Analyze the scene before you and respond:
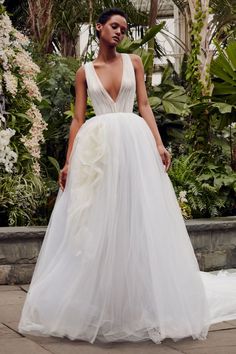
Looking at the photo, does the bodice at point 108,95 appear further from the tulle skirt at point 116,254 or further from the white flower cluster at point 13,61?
the white flower cluster at point 13,61

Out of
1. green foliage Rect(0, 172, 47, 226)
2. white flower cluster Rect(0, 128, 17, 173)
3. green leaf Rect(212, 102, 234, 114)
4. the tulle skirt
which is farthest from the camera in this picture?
green leaf Rect(212, 102, 234, 114)

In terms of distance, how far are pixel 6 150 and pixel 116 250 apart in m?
2.89

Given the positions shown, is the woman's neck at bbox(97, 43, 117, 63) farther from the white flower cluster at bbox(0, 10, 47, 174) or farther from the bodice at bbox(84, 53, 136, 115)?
the white flower cluster at bbox(0, 10, 47, 174)

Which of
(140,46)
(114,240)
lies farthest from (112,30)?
(140,46)

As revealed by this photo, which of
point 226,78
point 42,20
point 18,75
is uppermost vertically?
point 42,20

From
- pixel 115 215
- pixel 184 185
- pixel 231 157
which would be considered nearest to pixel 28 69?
pixel 184 185

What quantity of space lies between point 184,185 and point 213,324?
344 cm

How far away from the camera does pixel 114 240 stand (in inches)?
174

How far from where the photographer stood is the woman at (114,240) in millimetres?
4371

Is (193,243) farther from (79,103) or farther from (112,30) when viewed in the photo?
(112,30)

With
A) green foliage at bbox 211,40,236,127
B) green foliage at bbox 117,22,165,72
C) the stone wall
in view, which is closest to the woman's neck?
the stone wall

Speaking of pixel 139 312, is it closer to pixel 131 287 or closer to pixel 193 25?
pixel 131 287

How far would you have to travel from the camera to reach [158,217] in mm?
4480

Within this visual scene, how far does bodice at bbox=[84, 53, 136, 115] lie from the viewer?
4699 millimetres
